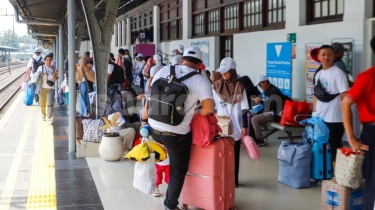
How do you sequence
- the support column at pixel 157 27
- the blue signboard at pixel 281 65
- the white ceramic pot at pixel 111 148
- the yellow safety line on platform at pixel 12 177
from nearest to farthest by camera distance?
the yellow safety line on platform at pixel 12 177 → the white ceramic pot at pixel 111 148 → the blue signboard at pixel 281 65 → the support column at pixel 157 27

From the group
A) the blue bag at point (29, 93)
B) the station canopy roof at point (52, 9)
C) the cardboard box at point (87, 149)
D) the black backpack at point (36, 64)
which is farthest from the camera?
the blue bag at point (29, 93)

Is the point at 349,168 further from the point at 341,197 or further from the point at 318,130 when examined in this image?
the point at 318,130

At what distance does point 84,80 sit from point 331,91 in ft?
21.3

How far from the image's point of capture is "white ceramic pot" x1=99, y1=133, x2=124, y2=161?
720 cm

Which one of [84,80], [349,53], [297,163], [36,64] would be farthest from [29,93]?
[297,163]

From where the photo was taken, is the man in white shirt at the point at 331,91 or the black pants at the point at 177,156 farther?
the man in white shirt at the point at 331,91

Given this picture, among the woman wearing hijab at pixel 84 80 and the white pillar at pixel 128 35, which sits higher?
the white pillar at pixel 128 35

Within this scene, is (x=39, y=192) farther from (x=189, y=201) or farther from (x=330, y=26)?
(x=330, y=26)

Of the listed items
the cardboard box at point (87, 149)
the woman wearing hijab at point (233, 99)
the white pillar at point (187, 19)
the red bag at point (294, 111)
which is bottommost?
the cardboard box at point (87, 149)

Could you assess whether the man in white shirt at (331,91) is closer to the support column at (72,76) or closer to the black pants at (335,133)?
the black pants at (335,133)

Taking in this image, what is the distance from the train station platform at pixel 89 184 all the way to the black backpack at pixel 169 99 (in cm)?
116

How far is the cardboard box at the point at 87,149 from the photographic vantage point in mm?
7613

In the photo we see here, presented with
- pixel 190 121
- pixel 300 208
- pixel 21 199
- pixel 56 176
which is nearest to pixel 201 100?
pixel 190 121

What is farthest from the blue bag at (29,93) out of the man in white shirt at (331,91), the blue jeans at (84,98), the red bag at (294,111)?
the man in white shirt at (331,91)
